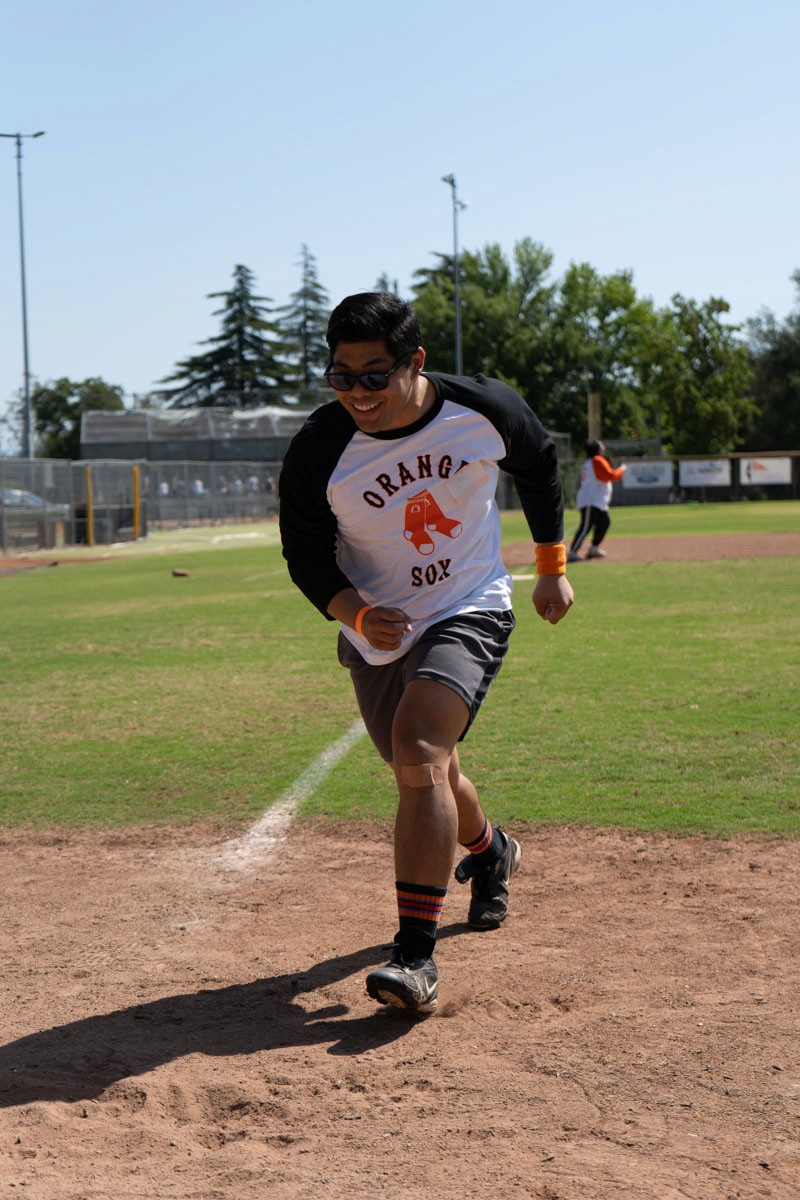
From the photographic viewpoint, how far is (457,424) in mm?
4168

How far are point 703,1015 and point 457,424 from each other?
1.88 m

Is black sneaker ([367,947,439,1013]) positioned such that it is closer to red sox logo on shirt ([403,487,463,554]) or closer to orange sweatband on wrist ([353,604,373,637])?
orange sweatband on wrist ([353,604,373,637])

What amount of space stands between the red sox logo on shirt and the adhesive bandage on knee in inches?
27.7

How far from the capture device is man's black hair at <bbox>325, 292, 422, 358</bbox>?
3904 millimetres

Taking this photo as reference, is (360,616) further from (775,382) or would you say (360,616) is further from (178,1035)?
(775,382)

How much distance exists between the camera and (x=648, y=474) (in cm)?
5847

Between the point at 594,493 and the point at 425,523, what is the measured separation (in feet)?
57.2

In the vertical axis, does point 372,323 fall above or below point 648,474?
below

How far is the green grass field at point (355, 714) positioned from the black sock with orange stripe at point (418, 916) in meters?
2.05

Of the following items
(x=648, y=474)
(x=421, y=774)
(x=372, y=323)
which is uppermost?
(x=648, y=474)

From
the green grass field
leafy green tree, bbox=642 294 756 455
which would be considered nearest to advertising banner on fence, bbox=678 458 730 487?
leafy green tree, bbox=642 294 756 455

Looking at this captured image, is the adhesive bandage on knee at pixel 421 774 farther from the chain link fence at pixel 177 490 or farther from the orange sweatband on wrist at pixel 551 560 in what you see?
the chain link fence at pixel 177 490

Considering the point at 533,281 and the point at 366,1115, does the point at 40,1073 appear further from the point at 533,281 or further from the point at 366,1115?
the point at 533,281

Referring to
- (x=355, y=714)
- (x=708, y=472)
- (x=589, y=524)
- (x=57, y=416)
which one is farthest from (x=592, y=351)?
(x=355, y=714)
